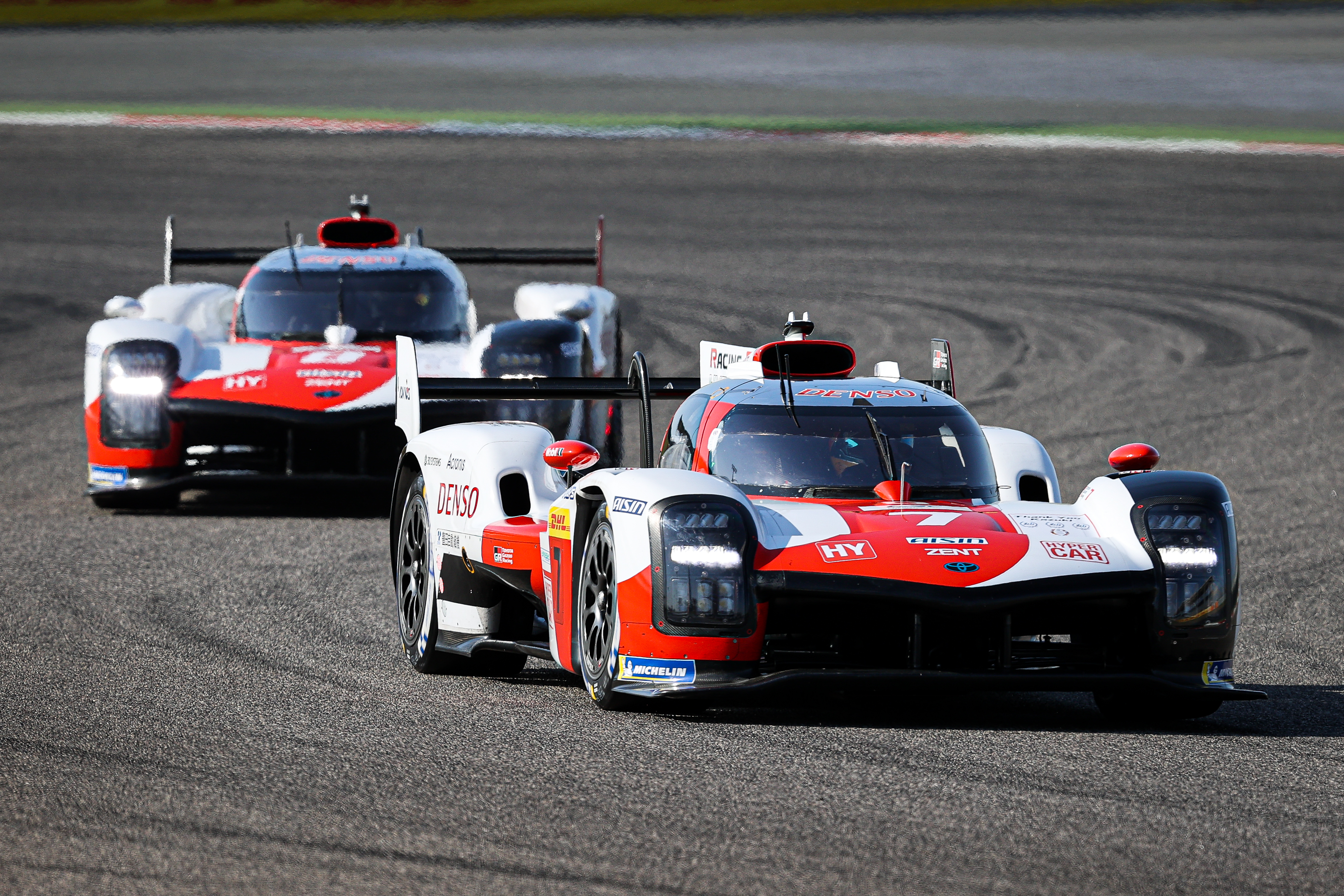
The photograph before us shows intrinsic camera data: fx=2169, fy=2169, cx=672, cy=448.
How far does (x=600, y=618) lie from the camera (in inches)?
286

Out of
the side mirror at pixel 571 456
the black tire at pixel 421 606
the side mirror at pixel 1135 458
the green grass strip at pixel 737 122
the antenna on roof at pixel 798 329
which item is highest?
the antenna on roof at pixel 798 329

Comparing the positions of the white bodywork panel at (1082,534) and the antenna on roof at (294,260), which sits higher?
the white bodywork panel at (1082,534)

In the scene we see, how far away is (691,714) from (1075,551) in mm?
1363

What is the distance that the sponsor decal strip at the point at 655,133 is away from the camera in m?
32.9

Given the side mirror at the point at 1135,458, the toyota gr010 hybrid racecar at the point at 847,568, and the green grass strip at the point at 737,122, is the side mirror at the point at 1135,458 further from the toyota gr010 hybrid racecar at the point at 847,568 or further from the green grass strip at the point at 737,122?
the green grass strip at the point at 737,122

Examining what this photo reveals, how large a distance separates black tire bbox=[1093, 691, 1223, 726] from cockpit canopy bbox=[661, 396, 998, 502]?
0.97 meters

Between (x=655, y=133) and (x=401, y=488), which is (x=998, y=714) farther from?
(x=655, y=133)

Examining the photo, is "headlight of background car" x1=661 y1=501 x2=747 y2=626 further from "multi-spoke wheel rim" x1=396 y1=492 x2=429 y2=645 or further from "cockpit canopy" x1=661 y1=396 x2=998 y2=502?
"multi-spoke wheel rim" x1=396 y1=492 x2=429 y2=645

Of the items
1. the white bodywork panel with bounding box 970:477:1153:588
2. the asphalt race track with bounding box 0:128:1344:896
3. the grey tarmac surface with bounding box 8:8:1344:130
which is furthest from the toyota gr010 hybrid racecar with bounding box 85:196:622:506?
the grey tarmac surface with bounding box 8:8:1344:130

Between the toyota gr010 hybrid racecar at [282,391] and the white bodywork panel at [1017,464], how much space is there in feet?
15.4

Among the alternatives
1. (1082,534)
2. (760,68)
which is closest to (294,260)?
(1082,534)

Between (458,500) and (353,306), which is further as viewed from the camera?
(353,306)

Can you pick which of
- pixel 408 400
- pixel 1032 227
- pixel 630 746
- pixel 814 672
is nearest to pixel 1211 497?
pixel 814 672

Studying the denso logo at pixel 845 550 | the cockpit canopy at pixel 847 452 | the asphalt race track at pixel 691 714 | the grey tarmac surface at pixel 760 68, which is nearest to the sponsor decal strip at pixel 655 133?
the grey tarmac surface at pixel 760 68
